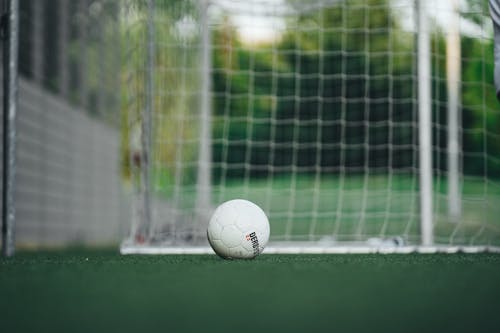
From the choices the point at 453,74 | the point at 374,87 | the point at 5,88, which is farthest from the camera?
the point at 374,87

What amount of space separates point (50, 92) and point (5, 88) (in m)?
4.38

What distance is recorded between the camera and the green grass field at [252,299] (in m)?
1.80

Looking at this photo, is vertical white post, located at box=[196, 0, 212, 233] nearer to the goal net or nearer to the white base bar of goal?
the goal net

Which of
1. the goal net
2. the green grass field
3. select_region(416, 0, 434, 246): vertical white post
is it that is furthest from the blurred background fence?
the green grass field

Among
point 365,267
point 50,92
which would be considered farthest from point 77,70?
point 365,267

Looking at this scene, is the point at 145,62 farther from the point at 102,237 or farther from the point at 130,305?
the point at 102,237

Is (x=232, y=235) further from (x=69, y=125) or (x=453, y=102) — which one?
(x=69, y=125)

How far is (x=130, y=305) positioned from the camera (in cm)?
202

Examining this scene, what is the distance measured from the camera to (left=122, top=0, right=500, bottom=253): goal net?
542cm

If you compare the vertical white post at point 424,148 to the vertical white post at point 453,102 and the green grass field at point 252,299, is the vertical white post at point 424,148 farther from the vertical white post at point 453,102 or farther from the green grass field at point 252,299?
the green grass field at point 252,299

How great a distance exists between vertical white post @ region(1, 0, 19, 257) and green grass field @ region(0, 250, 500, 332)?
106 cm

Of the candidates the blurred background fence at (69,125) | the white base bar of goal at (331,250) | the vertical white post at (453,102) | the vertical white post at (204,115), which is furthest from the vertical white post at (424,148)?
the blurred background fence at (69,125)

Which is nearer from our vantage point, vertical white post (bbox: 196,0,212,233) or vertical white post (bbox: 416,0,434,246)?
vertical white post (bbox: 416,0,434,246)

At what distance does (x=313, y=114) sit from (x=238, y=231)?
8574 mm
